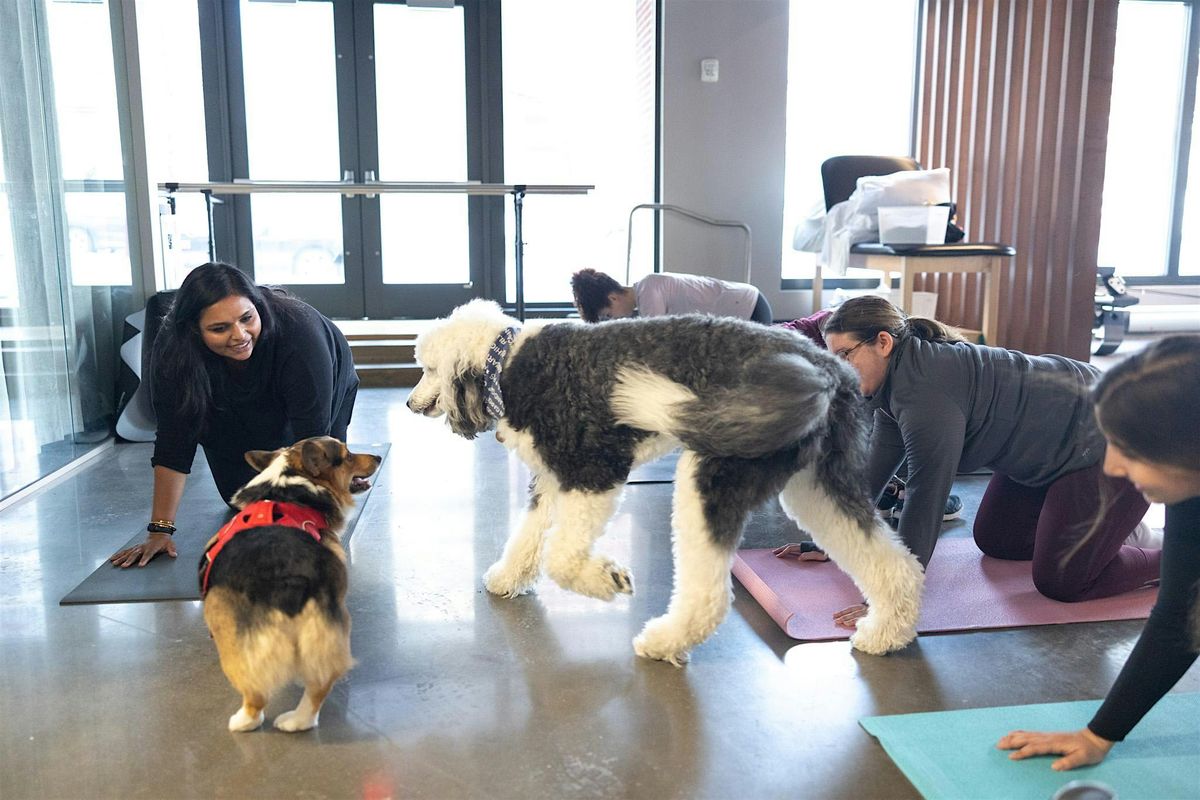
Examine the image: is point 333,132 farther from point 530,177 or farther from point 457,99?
point 530,177

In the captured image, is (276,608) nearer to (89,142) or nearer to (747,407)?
(747,407)

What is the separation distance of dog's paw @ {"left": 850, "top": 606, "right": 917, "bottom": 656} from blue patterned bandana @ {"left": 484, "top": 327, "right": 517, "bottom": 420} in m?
0.99

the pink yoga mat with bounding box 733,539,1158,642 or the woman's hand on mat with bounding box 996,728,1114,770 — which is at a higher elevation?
the woman's hand on mat with bounding box 996,728,1114,770

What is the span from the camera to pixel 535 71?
6.72 meters

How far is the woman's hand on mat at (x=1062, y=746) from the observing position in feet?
5.40

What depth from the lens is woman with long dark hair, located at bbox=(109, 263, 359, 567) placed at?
2.60 m

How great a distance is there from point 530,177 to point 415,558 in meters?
4.56

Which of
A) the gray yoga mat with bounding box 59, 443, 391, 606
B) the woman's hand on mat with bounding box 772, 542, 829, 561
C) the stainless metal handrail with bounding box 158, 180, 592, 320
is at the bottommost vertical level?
the gray yoga mat with bounding box 59, 443, 391, 606

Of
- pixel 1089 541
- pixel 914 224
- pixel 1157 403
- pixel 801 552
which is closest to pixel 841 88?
pixel 914 224

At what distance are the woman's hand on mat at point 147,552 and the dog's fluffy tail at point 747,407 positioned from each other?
1.58 meters

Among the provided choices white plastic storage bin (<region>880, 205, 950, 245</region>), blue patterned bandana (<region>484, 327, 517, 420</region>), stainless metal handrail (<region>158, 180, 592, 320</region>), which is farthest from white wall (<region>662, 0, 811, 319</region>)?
blue patterned bandana (<region>484, 327, 517, 420</region>)

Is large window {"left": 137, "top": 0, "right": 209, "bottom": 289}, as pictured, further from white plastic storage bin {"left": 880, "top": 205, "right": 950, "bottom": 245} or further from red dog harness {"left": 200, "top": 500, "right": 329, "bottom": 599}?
white plastic storage bin {"left": 880, "top": 205, "right": 950, "bottom": 245}

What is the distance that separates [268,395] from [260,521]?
114cm

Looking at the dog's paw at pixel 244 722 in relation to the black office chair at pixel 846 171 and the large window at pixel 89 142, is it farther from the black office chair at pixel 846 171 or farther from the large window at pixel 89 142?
the black office chair at pixel 846 171
